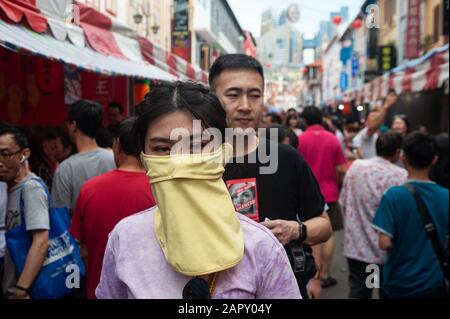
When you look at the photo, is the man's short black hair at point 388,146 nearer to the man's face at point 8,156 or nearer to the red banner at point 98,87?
the man's face at point 8,156

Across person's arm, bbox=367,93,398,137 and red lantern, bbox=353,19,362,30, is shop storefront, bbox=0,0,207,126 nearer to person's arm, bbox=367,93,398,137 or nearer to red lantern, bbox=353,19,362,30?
person's arm, bbox=367,93,398,137

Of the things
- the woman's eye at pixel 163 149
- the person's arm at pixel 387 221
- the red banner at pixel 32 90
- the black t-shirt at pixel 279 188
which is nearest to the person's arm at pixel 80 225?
the black t-shirt at pixel 279 188

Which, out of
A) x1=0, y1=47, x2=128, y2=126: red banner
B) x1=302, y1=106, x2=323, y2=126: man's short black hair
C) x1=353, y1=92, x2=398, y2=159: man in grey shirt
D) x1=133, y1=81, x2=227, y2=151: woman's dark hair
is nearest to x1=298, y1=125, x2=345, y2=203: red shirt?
x1=302, y1=106, x2=323, y2=126: man's short black hair

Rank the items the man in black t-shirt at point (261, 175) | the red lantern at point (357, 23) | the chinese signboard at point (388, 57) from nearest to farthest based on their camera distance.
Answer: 1. the man in black t-shirt at point (261, 175)
2. the chinese signboard at point (388, 57)
3. the red lantern at point (357, 23)

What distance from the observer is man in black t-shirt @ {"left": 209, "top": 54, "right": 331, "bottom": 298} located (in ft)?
6.15

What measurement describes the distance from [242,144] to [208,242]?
0.88m

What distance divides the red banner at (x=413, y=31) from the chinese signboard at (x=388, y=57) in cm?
268

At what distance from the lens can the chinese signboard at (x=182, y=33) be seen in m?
4.24

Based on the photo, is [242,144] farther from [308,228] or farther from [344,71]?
[344,71]

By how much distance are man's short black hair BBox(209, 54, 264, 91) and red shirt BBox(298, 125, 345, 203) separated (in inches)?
118

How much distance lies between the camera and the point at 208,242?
1.21m

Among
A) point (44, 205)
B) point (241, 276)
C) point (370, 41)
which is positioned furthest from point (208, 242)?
point (370, 41)

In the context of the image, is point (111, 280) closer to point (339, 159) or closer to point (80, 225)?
point (80, 225)

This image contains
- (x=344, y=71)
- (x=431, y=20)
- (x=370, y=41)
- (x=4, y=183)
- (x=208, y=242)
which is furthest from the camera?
(x=344, y=71)
